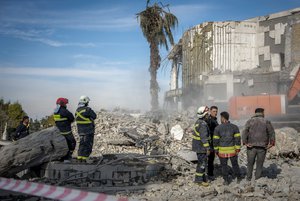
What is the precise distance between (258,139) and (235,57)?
2242cm

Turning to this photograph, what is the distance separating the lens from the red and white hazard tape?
422cm

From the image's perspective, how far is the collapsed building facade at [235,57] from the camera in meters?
25.2

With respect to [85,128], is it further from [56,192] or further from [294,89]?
[294,89]

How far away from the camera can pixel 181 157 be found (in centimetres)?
928

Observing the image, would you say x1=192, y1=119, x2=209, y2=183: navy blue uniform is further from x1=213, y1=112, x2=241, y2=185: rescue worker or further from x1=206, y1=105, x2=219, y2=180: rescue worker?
x1=206, y1=105, x2=219, y2=180: rescue worker

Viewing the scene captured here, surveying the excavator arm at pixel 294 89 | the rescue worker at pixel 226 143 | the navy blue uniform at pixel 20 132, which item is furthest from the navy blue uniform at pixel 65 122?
the excavator arm at pixel 294 89

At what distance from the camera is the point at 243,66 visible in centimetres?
2916

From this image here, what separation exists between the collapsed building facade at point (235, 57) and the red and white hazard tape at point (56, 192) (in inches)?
782

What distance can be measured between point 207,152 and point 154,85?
12.3m

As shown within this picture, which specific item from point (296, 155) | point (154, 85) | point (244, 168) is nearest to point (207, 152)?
point (244, 168)

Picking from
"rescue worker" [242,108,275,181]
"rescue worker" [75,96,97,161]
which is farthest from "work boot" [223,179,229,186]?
"rescue worker" [75,96,97,161]

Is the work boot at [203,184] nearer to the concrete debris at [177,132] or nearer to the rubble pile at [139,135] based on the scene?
the rubble pile at [139,135]

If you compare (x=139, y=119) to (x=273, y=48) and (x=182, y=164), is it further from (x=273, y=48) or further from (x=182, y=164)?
(x=273, y=48)

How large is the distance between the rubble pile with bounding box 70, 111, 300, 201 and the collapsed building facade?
9.85m
